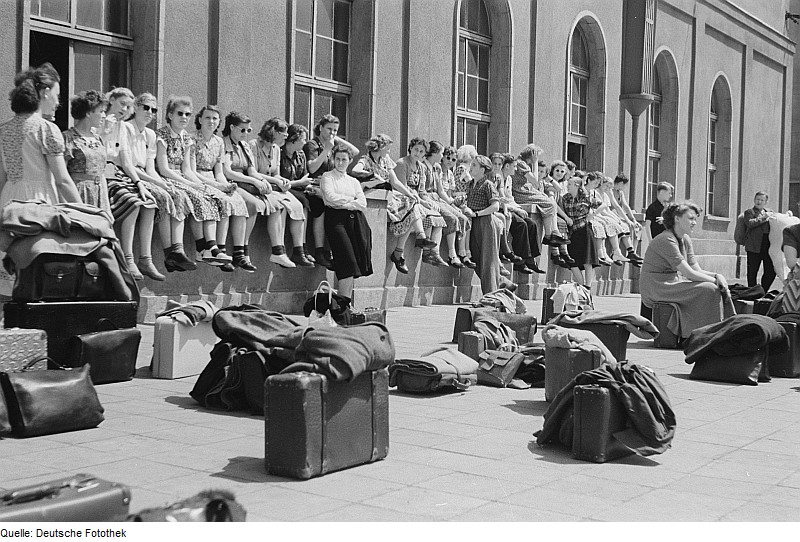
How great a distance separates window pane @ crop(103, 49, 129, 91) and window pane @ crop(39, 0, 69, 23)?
2.81 ft

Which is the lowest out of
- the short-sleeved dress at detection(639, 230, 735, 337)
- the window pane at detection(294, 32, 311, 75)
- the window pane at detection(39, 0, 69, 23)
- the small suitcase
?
the small suitcase

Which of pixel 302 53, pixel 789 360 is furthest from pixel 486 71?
pixel 789 360

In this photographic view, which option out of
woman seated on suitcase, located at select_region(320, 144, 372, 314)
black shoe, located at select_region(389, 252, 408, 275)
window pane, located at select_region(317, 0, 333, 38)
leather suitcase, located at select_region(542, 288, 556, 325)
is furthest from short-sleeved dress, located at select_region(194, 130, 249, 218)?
window pane, located at select_region(317, 0, 333, 38)

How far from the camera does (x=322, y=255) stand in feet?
48.8

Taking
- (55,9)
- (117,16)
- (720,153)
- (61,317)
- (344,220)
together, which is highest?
(720,153)

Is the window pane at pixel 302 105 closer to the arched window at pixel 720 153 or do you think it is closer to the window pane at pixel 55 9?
the window pane at pixel 55 9

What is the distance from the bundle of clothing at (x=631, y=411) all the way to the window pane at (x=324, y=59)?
43.3ft

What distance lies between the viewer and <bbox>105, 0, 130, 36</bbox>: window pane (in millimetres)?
15141

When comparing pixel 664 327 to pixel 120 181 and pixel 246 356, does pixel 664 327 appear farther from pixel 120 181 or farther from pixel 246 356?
pixel 246 356

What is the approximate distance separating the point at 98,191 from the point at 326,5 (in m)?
8.89

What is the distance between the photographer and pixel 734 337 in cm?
1003

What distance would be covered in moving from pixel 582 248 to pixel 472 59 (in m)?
5.31

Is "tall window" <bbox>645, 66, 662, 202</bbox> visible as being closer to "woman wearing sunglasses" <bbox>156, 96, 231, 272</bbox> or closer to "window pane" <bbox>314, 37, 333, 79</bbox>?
"window pane" <bbox>314, 37, 333, 79</bbox>

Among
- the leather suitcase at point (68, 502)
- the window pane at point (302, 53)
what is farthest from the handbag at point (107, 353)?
the window pane at point (302, 53)
